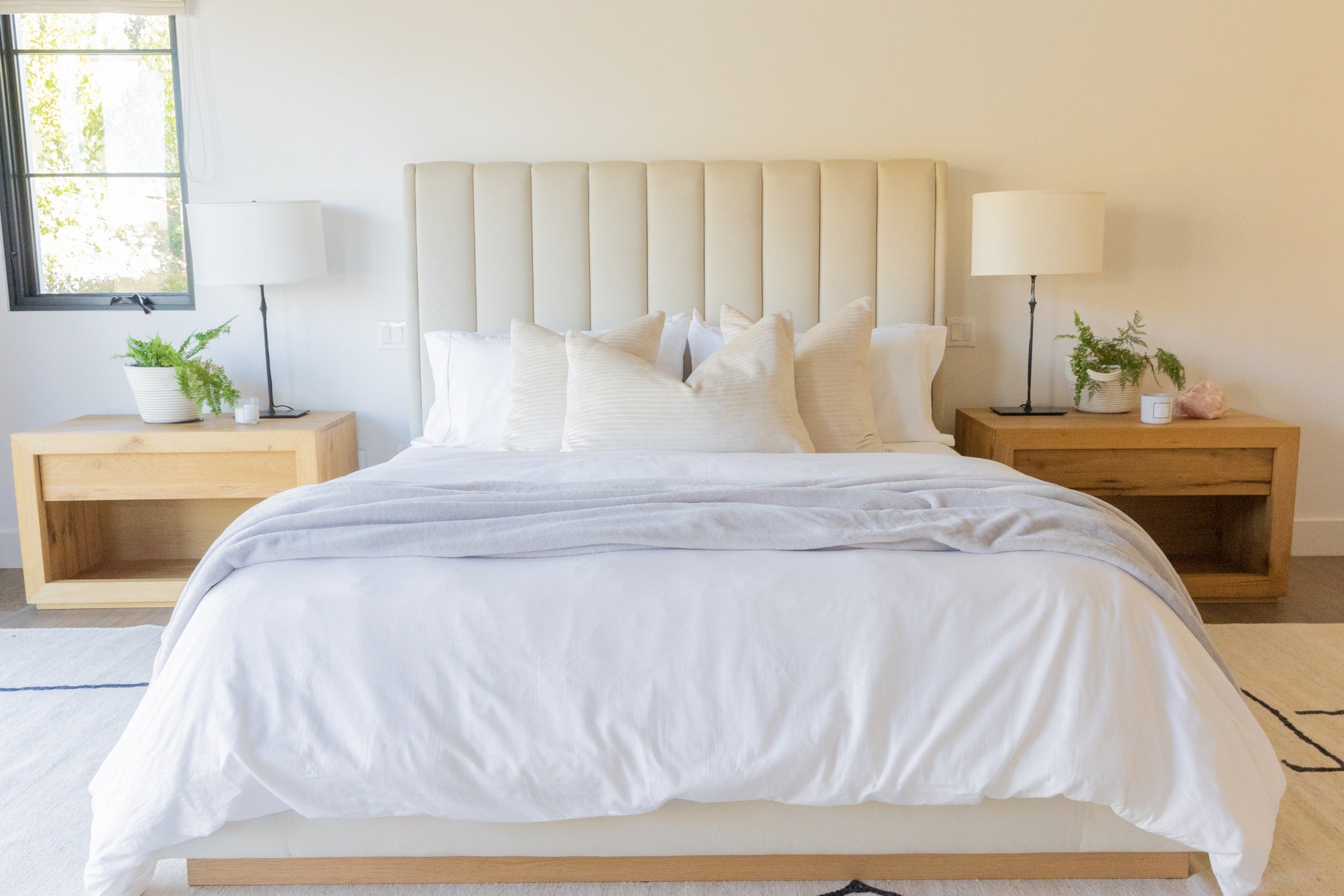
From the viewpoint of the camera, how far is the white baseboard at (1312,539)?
3877mm

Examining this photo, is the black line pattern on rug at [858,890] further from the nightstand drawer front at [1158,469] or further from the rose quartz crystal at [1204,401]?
the rose quartz crystal at [1204,401]

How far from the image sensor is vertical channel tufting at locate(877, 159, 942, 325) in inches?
139

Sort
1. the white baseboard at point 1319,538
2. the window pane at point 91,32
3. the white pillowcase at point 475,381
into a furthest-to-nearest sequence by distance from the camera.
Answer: the white baseboard at point 1319,538
the window pane at point 91,32
the white pillowcase at point 475,381

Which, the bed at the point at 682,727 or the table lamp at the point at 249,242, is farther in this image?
the table lamp at the point at 249,242

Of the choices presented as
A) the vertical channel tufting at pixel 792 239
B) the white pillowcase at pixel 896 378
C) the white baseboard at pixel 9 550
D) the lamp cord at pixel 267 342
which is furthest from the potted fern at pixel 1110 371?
the white baseboard at pixel 9 550

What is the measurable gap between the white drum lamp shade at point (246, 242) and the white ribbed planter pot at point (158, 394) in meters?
0.33

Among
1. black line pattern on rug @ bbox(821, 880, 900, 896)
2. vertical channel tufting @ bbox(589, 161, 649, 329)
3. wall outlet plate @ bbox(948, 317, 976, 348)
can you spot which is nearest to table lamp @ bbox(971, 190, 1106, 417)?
wall outlet plate @ bbox(948, 317, 976, 348)

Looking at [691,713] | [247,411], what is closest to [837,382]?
[691,713]

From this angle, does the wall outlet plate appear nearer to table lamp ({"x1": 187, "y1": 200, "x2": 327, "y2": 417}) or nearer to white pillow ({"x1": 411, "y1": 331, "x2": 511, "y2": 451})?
white pillow ({"x1": 411, "y1": 331, "x2": 511, "y2": 451})

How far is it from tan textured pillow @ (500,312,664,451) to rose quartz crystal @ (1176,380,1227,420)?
1788mm

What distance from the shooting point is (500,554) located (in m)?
1.85

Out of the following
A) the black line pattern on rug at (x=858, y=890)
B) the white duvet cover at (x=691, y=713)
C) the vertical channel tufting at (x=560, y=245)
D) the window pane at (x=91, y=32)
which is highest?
the window pane at (x=91, y=32)

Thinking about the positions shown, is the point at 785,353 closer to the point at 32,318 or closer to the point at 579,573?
the point at 579,573

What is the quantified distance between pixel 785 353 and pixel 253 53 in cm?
224
